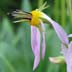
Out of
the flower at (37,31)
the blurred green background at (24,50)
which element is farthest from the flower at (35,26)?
the blurred green background at (24,50)

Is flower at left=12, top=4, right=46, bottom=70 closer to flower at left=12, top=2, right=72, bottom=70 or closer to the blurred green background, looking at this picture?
flower at left=12, top=2, right=72, bottom=70

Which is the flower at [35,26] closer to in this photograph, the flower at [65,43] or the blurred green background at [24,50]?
the flower at [65,43]

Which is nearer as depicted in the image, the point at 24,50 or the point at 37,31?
the point at 37,31

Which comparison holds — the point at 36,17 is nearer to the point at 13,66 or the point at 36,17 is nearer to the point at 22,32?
the point at 13,66

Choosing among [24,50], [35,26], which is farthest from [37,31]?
[24,50]

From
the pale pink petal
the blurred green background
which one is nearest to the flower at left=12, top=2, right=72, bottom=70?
the pale pink petal

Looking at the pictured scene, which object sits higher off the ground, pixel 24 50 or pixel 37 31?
pixel 37 31

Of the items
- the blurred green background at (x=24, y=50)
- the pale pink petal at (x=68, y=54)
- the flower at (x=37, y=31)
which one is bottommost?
the blurred green background at (x=24, y=50)

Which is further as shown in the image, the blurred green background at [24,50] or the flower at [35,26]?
the blurred green background at [24,50]

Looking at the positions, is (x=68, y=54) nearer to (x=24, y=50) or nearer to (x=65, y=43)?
(x=65, y=43)

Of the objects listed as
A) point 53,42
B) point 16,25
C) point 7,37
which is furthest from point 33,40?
point 16,25

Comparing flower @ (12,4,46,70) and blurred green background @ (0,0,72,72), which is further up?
flower @ (12,4,46,70)

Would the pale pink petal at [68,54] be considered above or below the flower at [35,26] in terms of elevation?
below
